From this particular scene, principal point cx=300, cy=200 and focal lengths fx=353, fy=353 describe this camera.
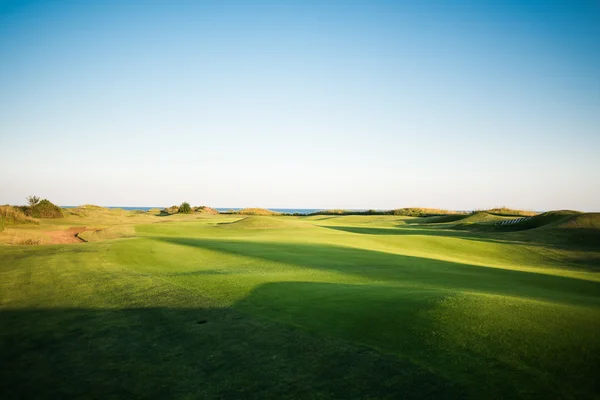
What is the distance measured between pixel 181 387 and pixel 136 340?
70.3 inches

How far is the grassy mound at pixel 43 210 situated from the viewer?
114ft

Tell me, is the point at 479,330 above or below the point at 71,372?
above

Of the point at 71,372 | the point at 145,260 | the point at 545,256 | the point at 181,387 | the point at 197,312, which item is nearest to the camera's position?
the point at 181,387

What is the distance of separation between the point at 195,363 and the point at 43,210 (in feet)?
129

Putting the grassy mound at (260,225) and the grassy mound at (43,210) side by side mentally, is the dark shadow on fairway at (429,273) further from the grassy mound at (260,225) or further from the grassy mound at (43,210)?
the grassy mound at (43,210)

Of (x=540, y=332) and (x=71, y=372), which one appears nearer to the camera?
(x=71, y=372)

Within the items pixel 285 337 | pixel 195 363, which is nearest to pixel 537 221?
pixel 285 337

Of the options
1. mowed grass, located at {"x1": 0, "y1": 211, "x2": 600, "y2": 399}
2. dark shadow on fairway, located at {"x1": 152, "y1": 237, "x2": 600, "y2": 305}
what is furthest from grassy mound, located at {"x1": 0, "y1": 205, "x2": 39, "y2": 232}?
mowed grass, located at {"x1": 0, "y1": 211, "x2": 600, "y2": 399}

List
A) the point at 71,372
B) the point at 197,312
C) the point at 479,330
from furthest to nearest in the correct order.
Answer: the point at 197,312 → the point at 479,330 → the point at 71,372

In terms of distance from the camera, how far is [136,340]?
5.06 meters

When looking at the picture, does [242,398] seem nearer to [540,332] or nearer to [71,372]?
[71,372]

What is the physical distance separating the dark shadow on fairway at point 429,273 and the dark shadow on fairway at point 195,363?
5104 millimetres

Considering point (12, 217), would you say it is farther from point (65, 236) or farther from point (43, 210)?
point (43, 210)

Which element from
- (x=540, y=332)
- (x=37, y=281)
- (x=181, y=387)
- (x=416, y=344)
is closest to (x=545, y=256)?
(x=540, y=332)
